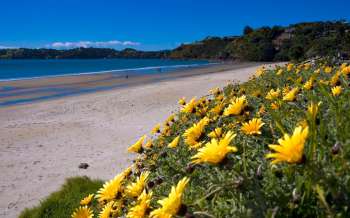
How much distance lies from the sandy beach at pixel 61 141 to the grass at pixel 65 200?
47cm

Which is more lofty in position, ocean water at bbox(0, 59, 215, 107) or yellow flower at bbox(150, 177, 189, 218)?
yellow flower at bbox(150, 177, 189, 218)

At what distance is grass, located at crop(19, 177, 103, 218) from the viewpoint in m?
5.03

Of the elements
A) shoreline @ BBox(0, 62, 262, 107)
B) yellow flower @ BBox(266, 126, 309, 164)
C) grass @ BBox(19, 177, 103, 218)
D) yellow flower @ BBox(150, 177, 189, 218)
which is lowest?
shoreline @ BBox(0, 62, 262, 107)

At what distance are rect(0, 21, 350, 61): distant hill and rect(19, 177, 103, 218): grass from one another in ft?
65.6

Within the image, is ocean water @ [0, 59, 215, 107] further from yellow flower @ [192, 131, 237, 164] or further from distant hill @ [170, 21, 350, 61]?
yellow flower @ [192, 131, 237, 164]

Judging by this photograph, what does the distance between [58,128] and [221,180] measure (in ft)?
36.4

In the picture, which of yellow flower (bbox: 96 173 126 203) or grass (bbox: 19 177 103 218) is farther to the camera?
grass (bbox: 19 177 103 218)

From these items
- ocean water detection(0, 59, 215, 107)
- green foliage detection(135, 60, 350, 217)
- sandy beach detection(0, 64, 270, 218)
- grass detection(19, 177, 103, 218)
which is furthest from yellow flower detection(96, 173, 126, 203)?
ocean water detection(0, 59, 215, 107)

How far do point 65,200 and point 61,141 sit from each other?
16.2 ft

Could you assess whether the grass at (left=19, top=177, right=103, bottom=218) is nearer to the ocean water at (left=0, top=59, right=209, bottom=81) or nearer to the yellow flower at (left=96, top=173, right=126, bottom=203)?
the yellow flower at (left=96, top=173, right=126, bottom=203)

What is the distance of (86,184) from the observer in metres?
5.82

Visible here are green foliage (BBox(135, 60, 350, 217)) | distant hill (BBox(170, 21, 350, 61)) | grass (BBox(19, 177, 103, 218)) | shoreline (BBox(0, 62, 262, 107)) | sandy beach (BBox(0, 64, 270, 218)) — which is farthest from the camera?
distant hill (BBox(170, 21, 350, 61))

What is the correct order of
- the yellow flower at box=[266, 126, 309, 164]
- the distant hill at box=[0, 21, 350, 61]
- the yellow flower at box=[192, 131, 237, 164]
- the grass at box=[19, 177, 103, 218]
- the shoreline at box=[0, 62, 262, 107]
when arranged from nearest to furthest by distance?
1. the yellow flower at box=[266, 126, 309, 164]
2. the yellow flower at box=[192, 131, 237, 164]
3. the grass at box=[19, 177, 103, 218]
4. the shoreline at box=[0, 62, 262, 107]
5. the distant hill at box=[0, 21, 350, 61]

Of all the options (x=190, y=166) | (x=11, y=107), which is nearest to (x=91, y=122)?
(x=11, y=107)
